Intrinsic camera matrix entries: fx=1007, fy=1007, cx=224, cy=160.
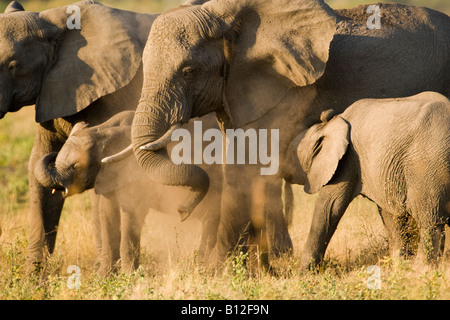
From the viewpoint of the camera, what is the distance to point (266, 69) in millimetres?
7531

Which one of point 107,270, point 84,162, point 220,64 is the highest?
point 220,64

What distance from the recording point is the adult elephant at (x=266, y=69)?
7137mm

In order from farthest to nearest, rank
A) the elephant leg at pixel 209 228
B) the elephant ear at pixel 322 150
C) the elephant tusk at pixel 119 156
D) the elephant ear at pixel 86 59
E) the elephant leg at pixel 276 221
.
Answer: the elephant ear at pixel 86 59, the elephant leg at pixel 209 228, the elephant leg at pixel 276 221, the elephant tusk at pixel 119 156, the elephant ear at pixel 322 150

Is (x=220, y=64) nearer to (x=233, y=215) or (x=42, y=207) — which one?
(x=233, y=215)

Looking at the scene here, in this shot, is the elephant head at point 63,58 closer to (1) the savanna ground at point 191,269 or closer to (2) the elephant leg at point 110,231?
(2) the elephant leg at point 110,231

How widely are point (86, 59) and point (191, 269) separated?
2.23m

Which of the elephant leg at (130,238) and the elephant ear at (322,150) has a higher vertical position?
the elephant ear at (322,150)

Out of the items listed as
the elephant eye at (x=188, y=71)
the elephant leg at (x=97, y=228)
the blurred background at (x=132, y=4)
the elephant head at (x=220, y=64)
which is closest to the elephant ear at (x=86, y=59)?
the elephant leg at (x=97, y=228)

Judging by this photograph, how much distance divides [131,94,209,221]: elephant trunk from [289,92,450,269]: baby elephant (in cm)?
90

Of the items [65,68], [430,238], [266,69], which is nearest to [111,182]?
[65,68]

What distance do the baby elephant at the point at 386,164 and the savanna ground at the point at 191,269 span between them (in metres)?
0.28

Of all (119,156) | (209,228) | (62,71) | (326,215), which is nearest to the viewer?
(326,215)

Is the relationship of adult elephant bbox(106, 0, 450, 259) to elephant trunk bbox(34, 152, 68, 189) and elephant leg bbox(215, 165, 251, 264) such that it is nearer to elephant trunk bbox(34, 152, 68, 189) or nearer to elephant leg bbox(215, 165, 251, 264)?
elephant leg bbox(215, 165, 251, 264)
